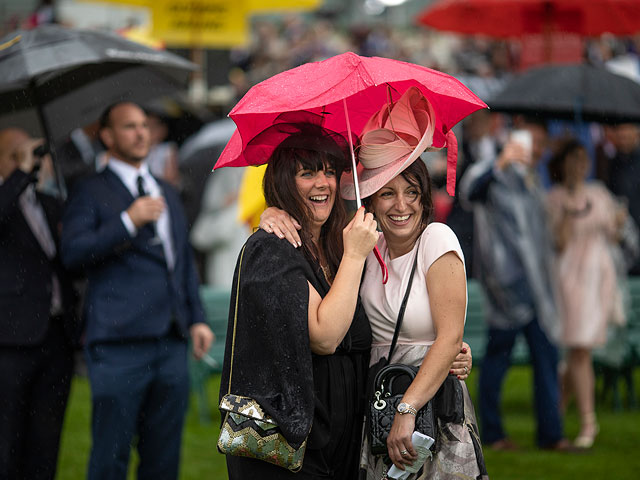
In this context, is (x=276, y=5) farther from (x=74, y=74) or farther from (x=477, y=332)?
→ (x=74, y=74)

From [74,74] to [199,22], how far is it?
394 centimetres

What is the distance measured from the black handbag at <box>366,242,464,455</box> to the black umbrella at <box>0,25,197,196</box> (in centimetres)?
238

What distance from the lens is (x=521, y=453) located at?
742cm

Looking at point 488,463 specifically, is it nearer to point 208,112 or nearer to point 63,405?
point 63,405

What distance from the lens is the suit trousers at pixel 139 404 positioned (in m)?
5.08

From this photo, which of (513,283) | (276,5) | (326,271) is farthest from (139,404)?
(276,5)

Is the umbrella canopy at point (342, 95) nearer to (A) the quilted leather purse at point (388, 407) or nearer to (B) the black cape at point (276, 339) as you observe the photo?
(B) the black cape at point (276, 339)

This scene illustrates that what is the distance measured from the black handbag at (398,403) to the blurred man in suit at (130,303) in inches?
72.7

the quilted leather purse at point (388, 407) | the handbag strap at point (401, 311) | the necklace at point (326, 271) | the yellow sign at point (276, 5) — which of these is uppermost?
the yellow sign at point (276, 5)

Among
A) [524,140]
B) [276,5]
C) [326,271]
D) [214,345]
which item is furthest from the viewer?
[276,5]

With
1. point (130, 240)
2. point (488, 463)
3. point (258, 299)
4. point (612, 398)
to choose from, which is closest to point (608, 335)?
point (612, 398)

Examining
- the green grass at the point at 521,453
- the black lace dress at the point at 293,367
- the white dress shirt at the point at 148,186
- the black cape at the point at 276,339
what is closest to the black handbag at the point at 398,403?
the black lace dress at the point at 293,367

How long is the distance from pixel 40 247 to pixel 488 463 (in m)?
3.69

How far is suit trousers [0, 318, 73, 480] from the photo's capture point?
16.5 ft
